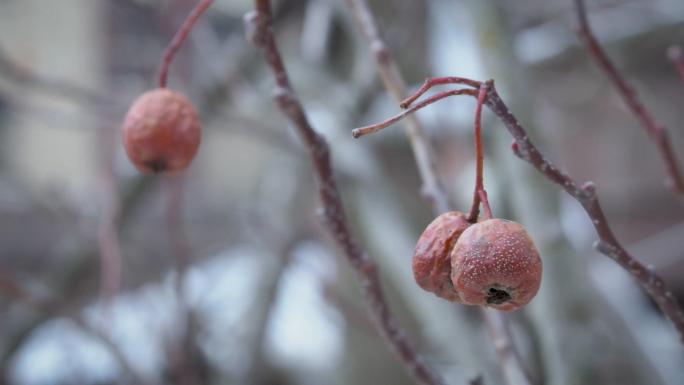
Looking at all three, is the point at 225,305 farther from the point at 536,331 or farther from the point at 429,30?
the point at 536,331

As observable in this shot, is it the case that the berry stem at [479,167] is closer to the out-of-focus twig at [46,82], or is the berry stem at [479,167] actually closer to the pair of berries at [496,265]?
the pair of berries at [496,265]

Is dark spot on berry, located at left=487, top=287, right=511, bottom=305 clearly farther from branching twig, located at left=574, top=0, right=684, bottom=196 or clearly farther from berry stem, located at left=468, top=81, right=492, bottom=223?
branching twig, located at left=574, top=0, right=684, bottom=196

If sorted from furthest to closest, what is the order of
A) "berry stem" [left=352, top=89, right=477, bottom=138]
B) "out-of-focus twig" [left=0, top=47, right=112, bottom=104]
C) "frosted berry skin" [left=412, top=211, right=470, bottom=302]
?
"out-of-focus twig" [left=0, top=47, right=112, bottom=104] → "frosted berry skin" [left=412, top=211, right=470, bottom=302] → "berry stem" [left=352, top=89, right=477, bottom=138]

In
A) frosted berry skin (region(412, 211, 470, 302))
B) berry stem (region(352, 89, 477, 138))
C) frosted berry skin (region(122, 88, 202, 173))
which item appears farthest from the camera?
frosted berry skin (region(122, 88, 202, 173))

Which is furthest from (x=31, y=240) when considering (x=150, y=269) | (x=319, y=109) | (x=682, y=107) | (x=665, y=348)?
(x=682, y=107)

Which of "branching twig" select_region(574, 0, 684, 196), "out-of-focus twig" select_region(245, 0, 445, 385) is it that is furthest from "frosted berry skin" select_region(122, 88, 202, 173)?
"branching twig" select_region(574, 0, 684, 196)

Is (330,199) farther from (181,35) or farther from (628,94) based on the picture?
(628,94)
